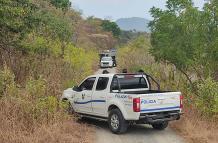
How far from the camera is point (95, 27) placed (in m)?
128

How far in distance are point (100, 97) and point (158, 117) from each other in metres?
2.18

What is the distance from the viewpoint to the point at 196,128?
43.7 feet

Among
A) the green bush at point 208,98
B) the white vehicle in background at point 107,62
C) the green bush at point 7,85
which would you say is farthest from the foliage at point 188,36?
the white vehicle in background at point 107,62

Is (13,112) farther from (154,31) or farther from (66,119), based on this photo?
(154,31)

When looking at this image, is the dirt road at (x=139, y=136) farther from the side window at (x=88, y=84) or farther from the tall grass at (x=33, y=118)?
the side window at (x=88, y=84)

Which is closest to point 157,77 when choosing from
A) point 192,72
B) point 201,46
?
point 192,72

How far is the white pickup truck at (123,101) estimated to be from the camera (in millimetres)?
12695

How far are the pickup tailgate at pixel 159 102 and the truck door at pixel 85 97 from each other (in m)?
2.62

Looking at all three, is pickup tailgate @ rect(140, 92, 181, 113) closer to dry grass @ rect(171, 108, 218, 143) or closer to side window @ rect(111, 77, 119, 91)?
dry grass @ rect(171, 108, 218, 143)

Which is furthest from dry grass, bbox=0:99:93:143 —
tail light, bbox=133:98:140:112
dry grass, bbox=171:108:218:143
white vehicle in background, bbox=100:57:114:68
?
white vehicle in background, bbox=100:57:114:68

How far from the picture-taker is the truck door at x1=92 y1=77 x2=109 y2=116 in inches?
551

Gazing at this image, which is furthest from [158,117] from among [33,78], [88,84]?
[33,78]

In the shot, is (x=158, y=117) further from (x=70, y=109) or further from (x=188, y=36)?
(x=188, y=36)

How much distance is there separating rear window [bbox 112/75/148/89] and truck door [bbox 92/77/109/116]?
39 centimetres
